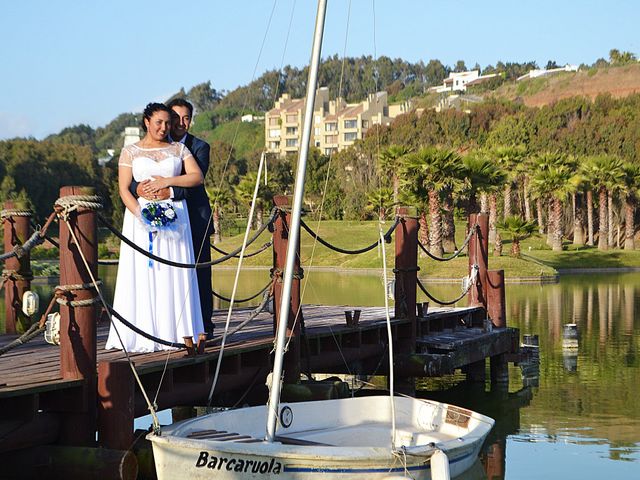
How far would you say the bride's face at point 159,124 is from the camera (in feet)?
34.8

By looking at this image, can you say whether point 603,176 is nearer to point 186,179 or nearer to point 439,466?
point 186,179

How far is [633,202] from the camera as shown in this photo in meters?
71.1

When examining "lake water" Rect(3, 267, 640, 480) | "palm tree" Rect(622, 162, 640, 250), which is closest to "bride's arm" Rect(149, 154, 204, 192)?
"lake water" Rect(3, 267, 640, 480)

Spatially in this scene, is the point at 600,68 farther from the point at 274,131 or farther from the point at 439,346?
the point at 439,346

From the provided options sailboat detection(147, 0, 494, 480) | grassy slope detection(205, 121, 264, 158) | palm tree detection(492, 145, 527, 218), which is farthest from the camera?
grassy slope detection(205, 121, 264, 158)

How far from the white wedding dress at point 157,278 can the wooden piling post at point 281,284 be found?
1.15 metres

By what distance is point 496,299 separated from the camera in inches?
730

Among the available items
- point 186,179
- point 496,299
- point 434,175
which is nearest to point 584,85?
point 434,175

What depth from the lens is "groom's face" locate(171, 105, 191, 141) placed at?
11133 millimetres

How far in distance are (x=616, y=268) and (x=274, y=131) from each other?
98.6 m

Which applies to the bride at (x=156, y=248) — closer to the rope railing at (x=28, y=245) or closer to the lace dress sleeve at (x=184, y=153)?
the lace dress sleeve at (x=184, y=153)

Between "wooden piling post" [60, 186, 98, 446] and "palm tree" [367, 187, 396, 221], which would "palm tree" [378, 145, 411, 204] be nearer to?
"palm tree" [367, 187, 396, 221]

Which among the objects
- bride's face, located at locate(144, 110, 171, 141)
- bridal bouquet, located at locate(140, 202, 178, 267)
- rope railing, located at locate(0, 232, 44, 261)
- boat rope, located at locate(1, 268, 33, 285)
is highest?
bride's face, located at locate(144, 110, 171, 141)

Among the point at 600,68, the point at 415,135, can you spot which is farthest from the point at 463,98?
the point at 415,135
